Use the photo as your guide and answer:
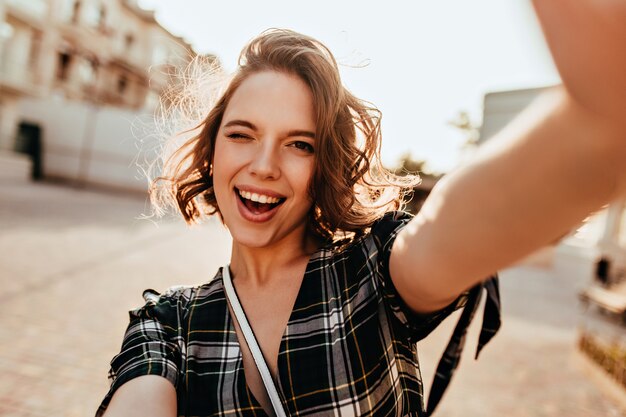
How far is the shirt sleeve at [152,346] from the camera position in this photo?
1203mm

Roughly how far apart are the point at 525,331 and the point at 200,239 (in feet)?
34.4

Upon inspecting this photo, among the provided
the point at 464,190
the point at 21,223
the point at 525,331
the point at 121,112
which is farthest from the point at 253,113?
the point at 121,112

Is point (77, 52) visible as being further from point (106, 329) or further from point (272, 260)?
point (272, 260)

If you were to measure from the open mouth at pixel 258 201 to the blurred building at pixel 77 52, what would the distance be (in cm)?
2060

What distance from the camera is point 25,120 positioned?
2741cm

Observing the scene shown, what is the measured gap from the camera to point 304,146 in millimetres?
1450

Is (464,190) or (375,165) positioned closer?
(464,190)

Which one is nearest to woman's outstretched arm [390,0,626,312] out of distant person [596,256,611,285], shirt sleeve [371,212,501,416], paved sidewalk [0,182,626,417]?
shirt sleeve [371,212,501,416]

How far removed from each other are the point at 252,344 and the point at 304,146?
553 millimetres

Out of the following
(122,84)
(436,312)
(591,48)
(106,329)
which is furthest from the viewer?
(122,84)

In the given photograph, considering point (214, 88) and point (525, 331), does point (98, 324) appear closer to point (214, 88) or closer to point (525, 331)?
point (214, 88)

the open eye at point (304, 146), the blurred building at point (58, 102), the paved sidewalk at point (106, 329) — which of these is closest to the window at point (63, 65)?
the blurred building at point (58, 102)

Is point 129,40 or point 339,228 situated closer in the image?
point 339,228

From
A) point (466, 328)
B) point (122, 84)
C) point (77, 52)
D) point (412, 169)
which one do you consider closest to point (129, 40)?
point (122, 84)
